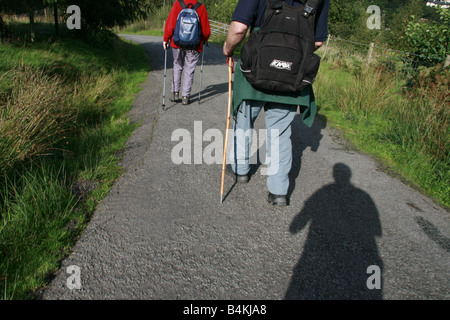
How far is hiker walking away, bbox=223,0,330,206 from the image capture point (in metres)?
2.89

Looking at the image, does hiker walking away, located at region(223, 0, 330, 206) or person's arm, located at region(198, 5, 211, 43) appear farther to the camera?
person's arm, located at region(198, 5, 211, 43)

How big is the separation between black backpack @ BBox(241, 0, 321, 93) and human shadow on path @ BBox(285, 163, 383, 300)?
145cm

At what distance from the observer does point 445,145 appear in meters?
5.11

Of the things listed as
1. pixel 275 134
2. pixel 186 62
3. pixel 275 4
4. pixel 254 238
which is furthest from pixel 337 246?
pixel 186 62

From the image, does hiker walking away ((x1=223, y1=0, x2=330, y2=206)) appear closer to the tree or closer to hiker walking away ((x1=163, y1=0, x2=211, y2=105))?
hiker walking away ((x1=163, y1=0, x2=211, y2=105))

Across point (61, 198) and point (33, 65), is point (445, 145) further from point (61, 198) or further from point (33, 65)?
point (33, 65)

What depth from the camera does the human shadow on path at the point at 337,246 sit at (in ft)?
8.25

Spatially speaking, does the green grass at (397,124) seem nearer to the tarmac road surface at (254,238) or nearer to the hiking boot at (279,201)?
the tarmac road surface at (254,238)

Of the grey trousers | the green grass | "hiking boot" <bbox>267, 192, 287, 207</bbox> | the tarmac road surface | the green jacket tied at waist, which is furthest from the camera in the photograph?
the grey trousers

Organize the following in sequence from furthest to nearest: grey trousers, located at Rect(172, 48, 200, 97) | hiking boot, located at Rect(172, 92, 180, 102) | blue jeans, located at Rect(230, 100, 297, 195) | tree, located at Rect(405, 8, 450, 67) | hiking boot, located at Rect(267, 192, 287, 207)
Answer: tree, located at Rect(405, 8, 450, 67), hiking boot, located at Rect(172, 92, 180, 102), grey trousers, located at Rect(172, 48, 200, 97), hiking boot, located at Rect(267, 192, 287, 207), blue jeans, located at Rect(230, 100, 297, 195)

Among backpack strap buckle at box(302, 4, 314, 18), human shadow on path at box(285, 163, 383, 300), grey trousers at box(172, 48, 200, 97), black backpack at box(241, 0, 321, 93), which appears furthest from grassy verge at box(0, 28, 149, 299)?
backpack strap buckle at box(302, 4, 314, 18)

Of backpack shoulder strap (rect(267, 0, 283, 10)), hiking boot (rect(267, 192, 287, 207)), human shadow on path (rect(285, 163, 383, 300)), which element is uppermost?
backpack shoulder strap (rect(267, 0, 283, 10))

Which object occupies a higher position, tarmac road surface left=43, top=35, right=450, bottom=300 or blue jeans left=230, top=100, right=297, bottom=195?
blue jeans left=230, top=100, right=297, bottom=195
